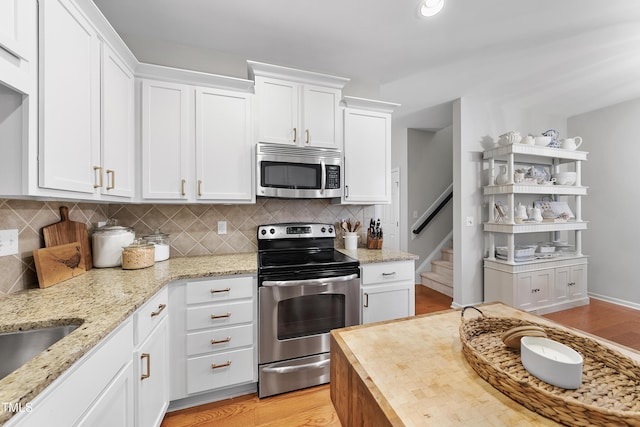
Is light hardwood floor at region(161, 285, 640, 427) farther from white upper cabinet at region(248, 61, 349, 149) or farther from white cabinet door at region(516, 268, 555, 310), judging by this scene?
white cabinet door at region(516, 268, 555, 310)

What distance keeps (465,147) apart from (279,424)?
3.47 metres

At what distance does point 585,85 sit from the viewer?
306 centimetres

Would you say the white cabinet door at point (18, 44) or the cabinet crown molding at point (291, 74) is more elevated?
the cabinet crown molding at point (291, 74)

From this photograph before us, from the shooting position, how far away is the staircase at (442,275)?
157 inches

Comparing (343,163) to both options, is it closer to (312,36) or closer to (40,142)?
(312,36)

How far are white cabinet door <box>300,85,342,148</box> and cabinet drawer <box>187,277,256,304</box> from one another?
1236 mm

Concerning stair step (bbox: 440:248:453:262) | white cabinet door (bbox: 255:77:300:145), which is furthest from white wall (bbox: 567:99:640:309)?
white cabinet door (bbox: 255:77:300:145)

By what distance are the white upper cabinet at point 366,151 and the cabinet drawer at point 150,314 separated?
156 cm

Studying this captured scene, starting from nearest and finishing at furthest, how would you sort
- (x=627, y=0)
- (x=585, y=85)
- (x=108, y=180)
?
(x=108, y=180)
(x=627, y=0)
(x=585, y=85)

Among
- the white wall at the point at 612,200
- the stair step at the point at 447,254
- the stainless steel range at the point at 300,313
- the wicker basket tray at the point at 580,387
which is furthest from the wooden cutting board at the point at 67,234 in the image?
the white wall at the point at 612,200

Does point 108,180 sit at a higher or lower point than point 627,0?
lower

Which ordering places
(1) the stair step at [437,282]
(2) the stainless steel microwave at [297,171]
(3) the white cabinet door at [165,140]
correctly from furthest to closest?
(1) the stair step at [437,282] → (2) the stainless steel microwave at [297,171] → (3) the white cabinet door at [165,140]

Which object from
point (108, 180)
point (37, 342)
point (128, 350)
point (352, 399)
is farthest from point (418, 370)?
point (108, 180)

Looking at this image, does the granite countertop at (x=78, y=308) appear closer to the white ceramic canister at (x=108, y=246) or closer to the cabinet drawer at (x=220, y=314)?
the white ceramic canister at (x=108, y=246)
